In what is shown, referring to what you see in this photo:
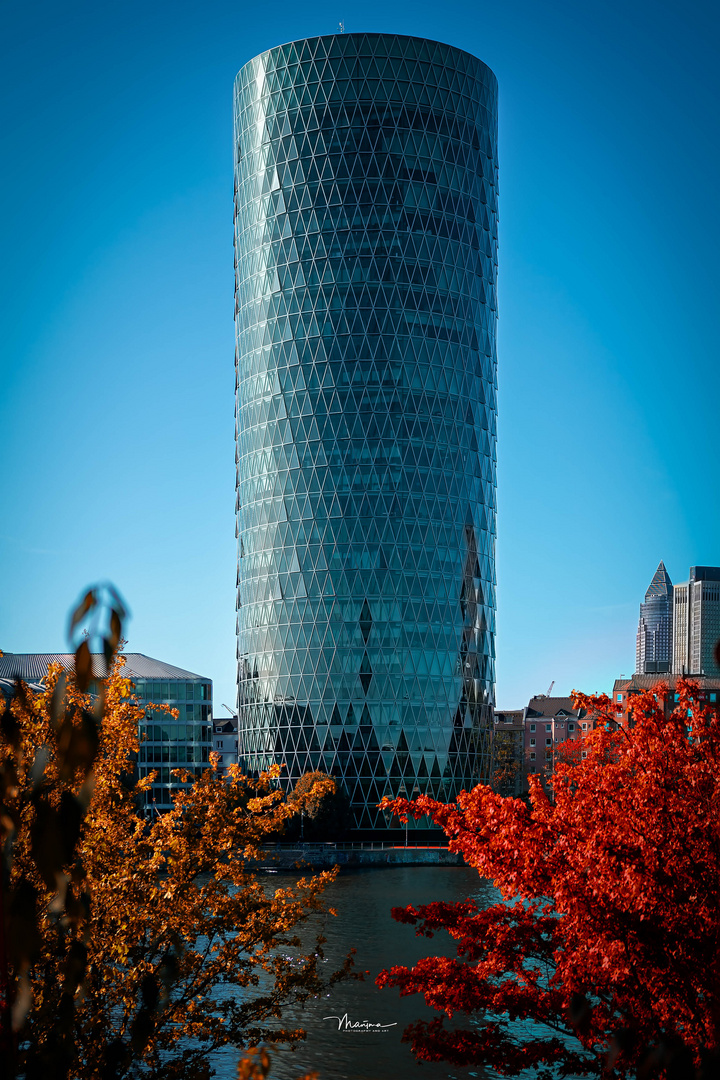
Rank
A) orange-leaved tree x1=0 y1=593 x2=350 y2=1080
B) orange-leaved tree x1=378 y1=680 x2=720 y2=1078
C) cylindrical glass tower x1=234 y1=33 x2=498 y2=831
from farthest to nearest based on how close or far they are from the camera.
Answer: cylindrical glass tower x1=234 y1=33 x2=498 y2=831 < orange-leaved tree x1=378 y1=680 x2=720 y2=1078 < orange-leaved tree x1=0 y1=593 x2=350 y2=1080

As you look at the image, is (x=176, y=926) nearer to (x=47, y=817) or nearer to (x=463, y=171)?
(x=47, y=817)

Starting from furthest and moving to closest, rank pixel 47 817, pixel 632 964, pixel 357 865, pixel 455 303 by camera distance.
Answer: pixel 455 303 → pixel 357 865 → pixel 632 964 → pixel 47 817

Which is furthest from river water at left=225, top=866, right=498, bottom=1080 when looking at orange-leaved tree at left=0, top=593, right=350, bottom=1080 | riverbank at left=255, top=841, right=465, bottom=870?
riverbank at left=255, top=841, right=465, bottom=870

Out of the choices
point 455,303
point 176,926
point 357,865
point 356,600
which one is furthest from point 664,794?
point 455,303

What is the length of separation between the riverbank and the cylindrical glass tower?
18.6m

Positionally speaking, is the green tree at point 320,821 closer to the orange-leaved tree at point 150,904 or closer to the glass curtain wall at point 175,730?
the glass curtain wall at point 175,730

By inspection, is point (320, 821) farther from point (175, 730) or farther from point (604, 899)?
point (604, 899)

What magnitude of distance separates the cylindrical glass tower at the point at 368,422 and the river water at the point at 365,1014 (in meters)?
62.6

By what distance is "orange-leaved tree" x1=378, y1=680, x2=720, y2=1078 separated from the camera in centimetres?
1692

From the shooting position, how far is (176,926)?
18000 mm

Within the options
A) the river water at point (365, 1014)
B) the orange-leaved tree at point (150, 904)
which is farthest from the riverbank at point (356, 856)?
the orange-leaved tree at point (150, 904)

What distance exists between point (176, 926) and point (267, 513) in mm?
123783

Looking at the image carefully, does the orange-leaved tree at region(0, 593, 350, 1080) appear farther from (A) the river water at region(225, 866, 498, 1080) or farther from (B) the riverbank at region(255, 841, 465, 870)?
(B) the riverbank at region(255, 841, 465, 870)

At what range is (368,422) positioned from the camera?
136 m
